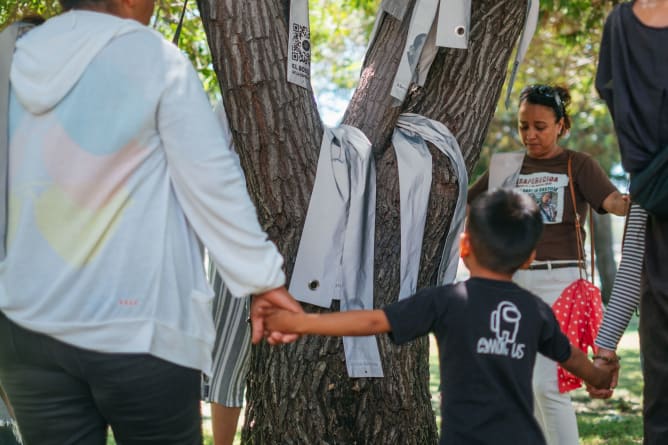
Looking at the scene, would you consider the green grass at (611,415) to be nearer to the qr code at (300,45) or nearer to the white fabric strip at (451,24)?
the white fabric strip at (451,24)

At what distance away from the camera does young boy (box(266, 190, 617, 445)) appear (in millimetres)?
3049

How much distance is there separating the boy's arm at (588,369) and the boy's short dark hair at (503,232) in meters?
0.39

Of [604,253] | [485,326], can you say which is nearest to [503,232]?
[485,326]

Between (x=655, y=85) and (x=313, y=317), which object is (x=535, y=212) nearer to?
(x=655, y=85)

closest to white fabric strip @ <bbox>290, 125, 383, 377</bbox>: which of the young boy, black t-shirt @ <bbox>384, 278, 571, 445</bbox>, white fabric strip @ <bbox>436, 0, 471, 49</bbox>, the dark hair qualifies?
white fabric strip @ <bbox>436, 0, 471, 49</bbox>

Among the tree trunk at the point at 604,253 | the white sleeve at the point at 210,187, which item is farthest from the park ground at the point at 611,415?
the tree trunk at the point at 604,253

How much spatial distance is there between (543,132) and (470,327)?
2.90 meters

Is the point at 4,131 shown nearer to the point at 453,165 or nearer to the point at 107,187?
the point at 107,187

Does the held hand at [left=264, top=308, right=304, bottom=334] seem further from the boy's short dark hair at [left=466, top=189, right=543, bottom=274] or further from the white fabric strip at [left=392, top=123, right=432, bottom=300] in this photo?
the white fabric strip at [left=392, top=123, right=432, bottom=300]

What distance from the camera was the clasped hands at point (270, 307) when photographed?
3051mm

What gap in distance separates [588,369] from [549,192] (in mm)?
2383

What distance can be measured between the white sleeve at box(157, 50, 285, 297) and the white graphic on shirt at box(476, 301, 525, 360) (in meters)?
0.67

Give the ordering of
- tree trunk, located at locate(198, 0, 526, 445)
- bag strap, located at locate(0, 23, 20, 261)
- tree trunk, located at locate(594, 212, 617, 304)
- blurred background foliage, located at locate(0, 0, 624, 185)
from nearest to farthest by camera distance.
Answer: bag strap, located at locate(0, 23, 20, 261) < tree trunk, located at locate(198, 0, 526, 445) < blurred background foliage, located at locate(0, 0, 624, 185) < tree trunk, located at locate(594, 212, 617, 304)

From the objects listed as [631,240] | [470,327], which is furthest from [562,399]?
[470,327]
